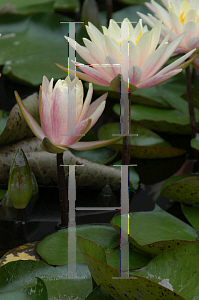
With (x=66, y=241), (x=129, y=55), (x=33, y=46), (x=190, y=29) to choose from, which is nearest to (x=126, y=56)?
(x=129, y=55)

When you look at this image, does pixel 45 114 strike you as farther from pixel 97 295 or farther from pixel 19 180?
pixel 97 295

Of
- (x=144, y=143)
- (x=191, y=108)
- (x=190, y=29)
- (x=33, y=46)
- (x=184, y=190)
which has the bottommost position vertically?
(x=184, y=190)

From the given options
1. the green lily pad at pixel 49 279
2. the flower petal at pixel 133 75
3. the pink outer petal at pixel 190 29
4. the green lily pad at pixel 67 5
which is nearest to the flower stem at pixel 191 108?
the pink outer petal at pixel 190 29

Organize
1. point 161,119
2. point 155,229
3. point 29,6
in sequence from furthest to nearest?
point 29,6
point 161,119
point 155,229

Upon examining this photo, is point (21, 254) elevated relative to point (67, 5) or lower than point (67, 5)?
lower

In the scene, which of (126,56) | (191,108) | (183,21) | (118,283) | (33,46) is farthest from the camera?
(33,46)

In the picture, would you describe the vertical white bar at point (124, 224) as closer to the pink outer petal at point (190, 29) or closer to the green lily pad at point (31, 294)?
the green lily pad at point (31, 294)

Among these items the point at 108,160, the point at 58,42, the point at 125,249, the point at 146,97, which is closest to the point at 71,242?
the point at 125,249
